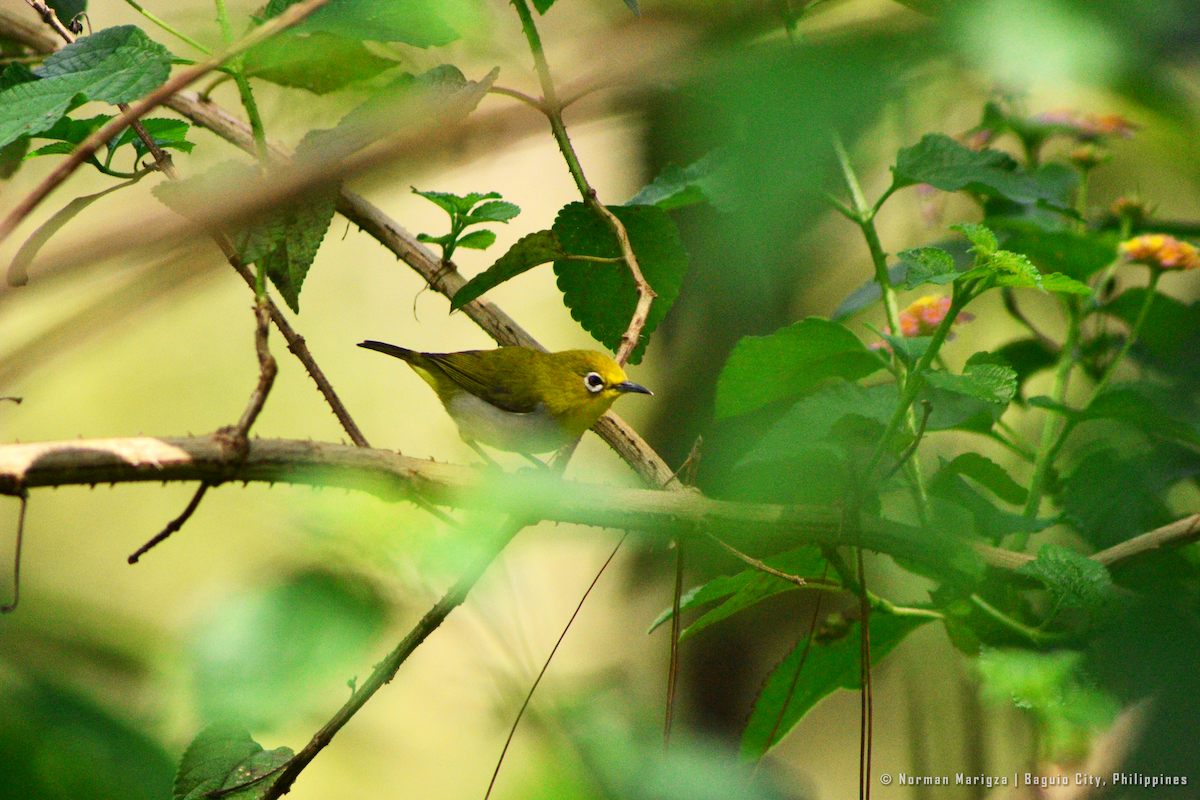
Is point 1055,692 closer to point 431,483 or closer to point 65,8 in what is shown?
point 431,483

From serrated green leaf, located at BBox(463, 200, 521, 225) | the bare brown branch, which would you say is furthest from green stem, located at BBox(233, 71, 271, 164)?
Result: the bare brown branch

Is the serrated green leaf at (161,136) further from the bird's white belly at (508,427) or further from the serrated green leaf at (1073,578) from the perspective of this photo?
the serrated green leaf at (1073,578)

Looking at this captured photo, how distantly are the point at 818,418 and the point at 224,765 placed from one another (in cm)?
65

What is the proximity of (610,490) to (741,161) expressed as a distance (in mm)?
407

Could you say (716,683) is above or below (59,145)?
below

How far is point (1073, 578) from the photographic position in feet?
2.55

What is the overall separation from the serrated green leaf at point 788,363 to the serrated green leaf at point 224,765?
22.3 inches

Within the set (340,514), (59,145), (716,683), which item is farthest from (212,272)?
(716,683)

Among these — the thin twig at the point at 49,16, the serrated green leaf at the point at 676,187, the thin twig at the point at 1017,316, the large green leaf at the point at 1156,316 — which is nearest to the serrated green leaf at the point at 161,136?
the thin twig at the point at 49,16

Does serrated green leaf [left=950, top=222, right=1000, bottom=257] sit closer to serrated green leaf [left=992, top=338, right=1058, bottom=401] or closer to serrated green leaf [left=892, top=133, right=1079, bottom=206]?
serrated green leaf [left=892, top=133, right=1079, bottom=206]

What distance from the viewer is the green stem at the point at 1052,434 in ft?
3.41

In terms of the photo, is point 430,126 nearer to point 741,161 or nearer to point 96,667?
point 741,161

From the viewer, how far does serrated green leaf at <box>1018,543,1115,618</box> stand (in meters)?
0.77

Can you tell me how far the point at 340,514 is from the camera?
3.80ft
